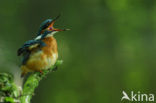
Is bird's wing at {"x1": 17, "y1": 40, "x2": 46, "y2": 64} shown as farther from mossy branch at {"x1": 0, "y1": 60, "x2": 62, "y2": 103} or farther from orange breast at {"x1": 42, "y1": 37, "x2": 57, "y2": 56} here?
mossy branch at {"x1": 0, "y1": 60, "x2": 62, "y2": 103}

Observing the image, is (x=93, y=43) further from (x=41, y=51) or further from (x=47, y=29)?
(x=47, y=29)

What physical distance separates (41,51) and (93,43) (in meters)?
13.8

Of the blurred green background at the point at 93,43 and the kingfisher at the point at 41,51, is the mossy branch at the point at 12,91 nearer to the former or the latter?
the kingfisher at the point at 41,51

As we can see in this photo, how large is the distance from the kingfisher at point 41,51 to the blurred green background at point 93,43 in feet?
34.0

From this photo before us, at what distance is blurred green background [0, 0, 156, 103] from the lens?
15242 millimetres

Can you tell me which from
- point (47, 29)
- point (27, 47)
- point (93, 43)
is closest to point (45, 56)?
point (47, 29)

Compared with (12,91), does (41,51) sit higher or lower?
higher

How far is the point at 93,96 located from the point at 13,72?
13.8m

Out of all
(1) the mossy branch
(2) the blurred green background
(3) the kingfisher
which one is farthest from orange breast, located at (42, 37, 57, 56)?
(2) the blurred green background

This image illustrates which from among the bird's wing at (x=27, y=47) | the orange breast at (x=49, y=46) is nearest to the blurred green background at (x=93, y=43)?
the orange breast at (x=49, y=46)

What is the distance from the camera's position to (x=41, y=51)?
364 centimetres

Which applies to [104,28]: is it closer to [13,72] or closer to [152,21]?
[152,21]

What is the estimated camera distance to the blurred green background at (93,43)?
15.2 m

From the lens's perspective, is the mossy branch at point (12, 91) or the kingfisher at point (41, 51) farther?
the kingfisher at point (41, 51)
